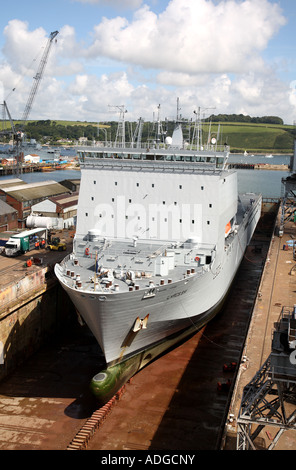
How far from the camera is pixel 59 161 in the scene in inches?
5359

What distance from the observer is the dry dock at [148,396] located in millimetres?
14766

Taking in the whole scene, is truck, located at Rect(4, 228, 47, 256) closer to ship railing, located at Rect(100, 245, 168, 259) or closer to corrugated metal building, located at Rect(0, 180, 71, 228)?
corrugated metal building, located at Rect(0, 180, 71, 228)

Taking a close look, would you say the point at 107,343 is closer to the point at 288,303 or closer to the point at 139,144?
the point at 288,303

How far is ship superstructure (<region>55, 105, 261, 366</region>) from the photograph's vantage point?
17.8 metres

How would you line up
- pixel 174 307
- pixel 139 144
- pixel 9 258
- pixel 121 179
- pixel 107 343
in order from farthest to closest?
1. pixel 9 258
2. pixel 139 144
3. pixel 121 179
4. pixel 174 307
5. pixel 107 343

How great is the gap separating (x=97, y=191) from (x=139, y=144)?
15.4 ft

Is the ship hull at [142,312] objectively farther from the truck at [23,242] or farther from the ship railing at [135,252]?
the truck at [23,242]

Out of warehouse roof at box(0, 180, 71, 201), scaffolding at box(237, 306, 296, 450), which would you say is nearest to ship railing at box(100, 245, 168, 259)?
scaffolding at box(237, 306, 296, 450)

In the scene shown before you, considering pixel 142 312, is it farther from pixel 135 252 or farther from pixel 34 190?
pixel 34 190

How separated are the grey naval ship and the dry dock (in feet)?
3.41

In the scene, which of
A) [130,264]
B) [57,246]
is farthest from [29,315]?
[57,246]

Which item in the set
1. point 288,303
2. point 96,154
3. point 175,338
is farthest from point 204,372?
point 96,154

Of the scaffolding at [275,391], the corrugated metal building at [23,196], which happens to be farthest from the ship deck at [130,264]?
the corrugated metal building at [23,196]

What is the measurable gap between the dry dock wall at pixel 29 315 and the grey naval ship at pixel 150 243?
2818 millimetres
